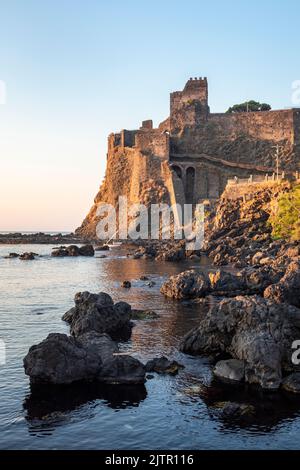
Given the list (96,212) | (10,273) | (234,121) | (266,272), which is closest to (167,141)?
(234,121)

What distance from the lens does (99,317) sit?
3669 cm

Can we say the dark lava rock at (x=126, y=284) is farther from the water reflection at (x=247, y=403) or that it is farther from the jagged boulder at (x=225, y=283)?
the water reflection at (x=247, y=403)

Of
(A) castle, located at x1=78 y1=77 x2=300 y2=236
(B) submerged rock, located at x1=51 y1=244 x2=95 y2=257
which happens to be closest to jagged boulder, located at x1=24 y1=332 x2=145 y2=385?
(B) submerged rock, located at x1=51 y1=244 x2=95 y2=257

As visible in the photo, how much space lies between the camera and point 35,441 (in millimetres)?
20141

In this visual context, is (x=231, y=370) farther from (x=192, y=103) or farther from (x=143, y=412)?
(x=192, y=103)

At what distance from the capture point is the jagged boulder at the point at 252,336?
26531mm

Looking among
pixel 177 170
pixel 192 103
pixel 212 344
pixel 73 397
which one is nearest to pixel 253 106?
pixel 192 103

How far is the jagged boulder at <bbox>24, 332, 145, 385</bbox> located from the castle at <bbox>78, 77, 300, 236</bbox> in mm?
95400

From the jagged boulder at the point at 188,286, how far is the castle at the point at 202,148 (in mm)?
70853

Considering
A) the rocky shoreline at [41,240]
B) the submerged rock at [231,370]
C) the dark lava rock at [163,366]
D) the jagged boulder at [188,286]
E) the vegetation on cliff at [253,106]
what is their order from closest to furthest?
1. the submerged rock at [231,370]
2. the dark lava rock at [163,366]
3. the jagged boulder at [188,286]
4. the rocky shoreline at [41,240]
5. the vegetation on cliff at [253,106]

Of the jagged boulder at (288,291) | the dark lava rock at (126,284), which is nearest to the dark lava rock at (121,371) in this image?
the jagged boulder at (288,291)

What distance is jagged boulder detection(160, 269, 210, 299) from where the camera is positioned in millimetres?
49938

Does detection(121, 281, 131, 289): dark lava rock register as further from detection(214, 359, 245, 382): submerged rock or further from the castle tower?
the castle tower
